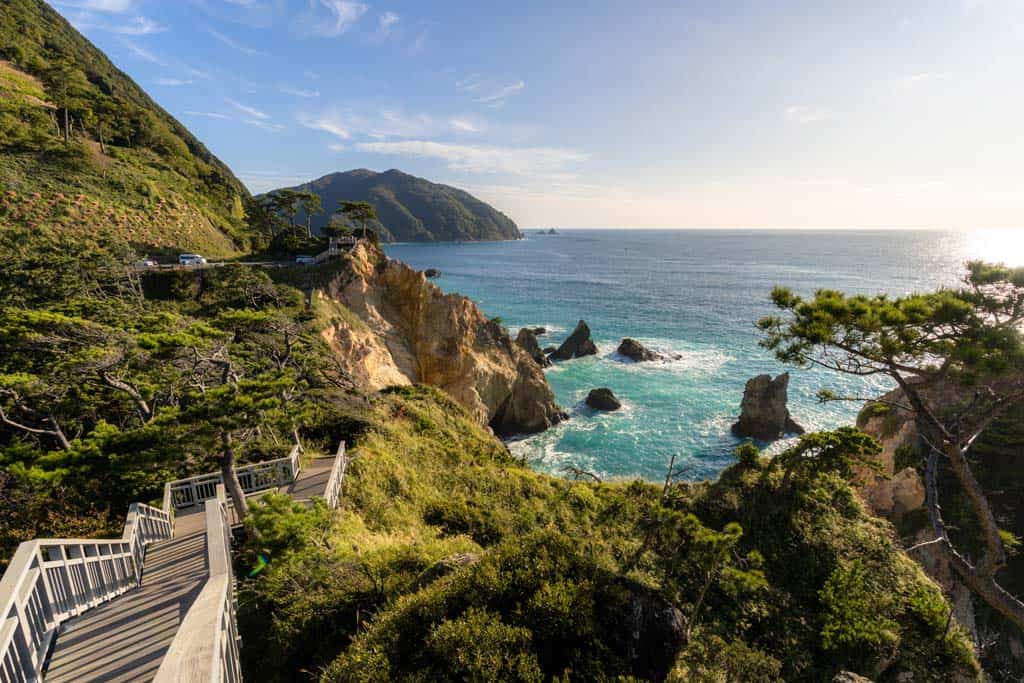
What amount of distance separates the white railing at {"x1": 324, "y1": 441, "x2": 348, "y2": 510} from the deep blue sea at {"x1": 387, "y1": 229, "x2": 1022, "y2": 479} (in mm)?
16562

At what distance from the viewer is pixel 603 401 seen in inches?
1489

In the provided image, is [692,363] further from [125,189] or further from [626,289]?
[125,189]

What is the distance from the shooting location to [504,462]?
21094mm

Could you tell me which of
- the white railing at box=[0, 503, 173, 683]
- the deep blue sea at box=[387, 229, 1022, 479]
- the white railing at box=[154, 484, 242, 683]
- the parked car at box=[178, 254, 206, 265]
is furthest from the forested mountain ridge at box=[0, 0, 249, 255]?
the white railing at box=[154, 484, 242, 683]

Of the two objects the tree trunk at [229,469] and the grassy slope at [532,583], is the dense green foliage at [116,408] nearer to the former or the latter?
the tree trunk at [229,469]

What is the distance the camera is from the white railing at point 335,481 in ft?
37.6

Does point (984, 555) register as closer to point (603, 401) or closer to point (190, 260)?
point (603, 401)

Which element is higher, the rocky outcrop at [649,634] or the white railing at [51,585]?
the white railing at [51,585]

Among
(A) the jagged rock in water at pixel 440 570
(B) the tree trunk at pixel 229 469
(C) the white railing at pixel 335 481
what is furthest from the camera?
(C) the white railing at pixel 335 481

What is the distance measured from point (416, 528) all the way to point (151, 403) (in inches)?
366

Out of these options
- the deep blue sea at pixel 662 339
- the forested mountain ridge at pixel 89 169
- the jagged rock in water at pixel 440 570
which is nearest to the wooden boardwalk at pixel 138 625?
the jagged rock in water at pixel 440 570

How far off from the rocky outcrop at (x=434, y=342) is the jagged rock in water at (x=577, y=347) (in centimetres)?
1199

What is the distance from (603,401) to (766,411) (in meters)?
12.7

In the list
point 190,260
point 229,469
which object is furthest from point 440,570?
point 190,260
